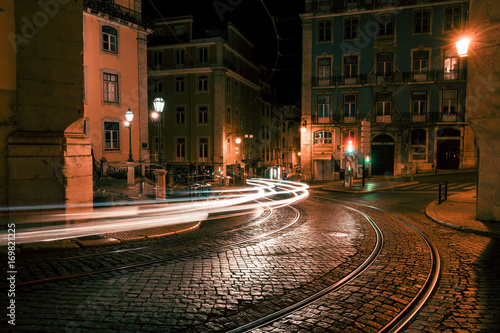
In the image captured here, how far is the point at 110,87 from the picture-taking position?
25.1 meters

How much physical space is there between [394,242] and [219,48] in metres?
32.7

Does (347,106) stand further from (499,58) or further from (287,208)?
(499,58)

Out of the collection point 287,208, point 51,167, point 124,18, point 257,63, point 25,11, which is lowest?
point 287,208

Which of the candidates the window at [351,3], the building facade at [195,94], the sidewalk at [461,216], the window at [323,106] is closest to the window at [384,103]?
the window at [323,106]

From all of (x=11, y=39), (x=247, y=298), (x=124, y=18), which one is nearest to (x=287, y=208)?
(x=247, y=298)

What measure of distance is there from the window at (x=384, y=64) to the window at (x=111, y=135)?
985 inches

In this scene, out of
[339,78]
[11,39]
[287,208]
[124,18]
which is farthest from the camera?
[339,78]

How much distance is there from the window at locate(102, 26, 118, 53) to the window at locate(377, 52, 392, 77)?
2424 cm

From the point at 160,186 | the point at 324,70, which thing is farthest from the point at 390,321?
the point at 324,70

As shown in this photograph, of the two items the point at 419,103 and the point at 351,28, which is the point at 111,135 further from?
the point at 419,103

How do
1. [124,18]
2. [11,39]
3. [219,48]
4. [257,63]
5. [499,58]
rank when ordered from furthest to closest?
1. [257,63]
2. [219,48]
3. [124,18]
4. [499,58]
5. [11,39]

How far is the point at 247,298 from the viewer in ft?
17.3

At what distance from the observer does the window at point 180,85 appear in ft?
128

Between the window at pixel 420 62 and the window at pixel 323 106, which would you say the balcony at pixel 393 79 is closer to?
the window at pixel 420 62
